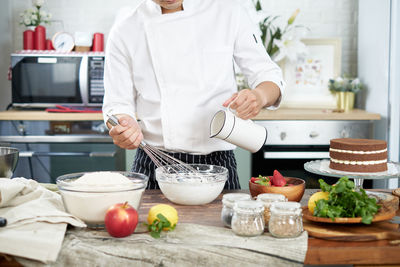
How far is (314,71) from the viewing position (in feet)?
11.8

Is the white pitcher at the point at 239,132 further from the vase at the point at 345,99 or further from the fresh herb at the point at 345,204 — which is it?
the vase at the point at 345,99

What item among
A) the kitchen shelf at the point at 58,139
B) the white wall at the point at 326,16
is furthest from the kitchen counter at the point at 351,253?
the white wall at the point at 326,16

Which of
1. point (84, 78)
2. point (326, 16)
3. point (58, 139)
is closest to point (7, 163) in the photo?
point (58, 139)

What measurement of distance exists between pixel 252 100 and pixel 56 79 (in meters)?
2.12

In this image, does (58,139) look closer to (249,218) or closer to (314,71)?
(314,71)

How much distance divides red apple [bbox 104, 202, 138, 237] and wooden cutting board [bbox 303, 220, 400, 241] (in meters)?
0.42

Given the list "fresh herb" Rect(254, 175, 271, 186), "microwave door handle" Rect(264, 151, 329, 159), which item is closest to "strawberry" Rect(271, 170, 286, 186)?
"fresh herb" Rect(254, 175, 271, 186)

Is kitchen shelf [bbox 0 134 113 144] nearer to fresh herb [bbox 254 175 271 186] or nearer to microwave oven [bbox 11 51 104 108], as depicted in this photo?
microwave oven [bbox 11 51 104 108]

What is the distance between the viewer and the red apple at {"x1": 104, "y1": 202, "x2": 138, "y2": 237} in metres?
1.16

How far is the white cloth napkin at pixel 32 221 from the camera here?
43.4 inches

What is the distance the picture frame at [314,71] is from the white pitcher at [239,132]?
204 cm

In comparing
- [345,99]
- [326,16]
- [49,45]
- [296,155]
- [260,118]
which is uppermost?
[326,16]

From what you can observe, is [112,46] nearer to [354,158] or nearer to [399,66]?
[354,158]

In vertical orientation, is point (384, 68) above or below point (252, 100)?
above
